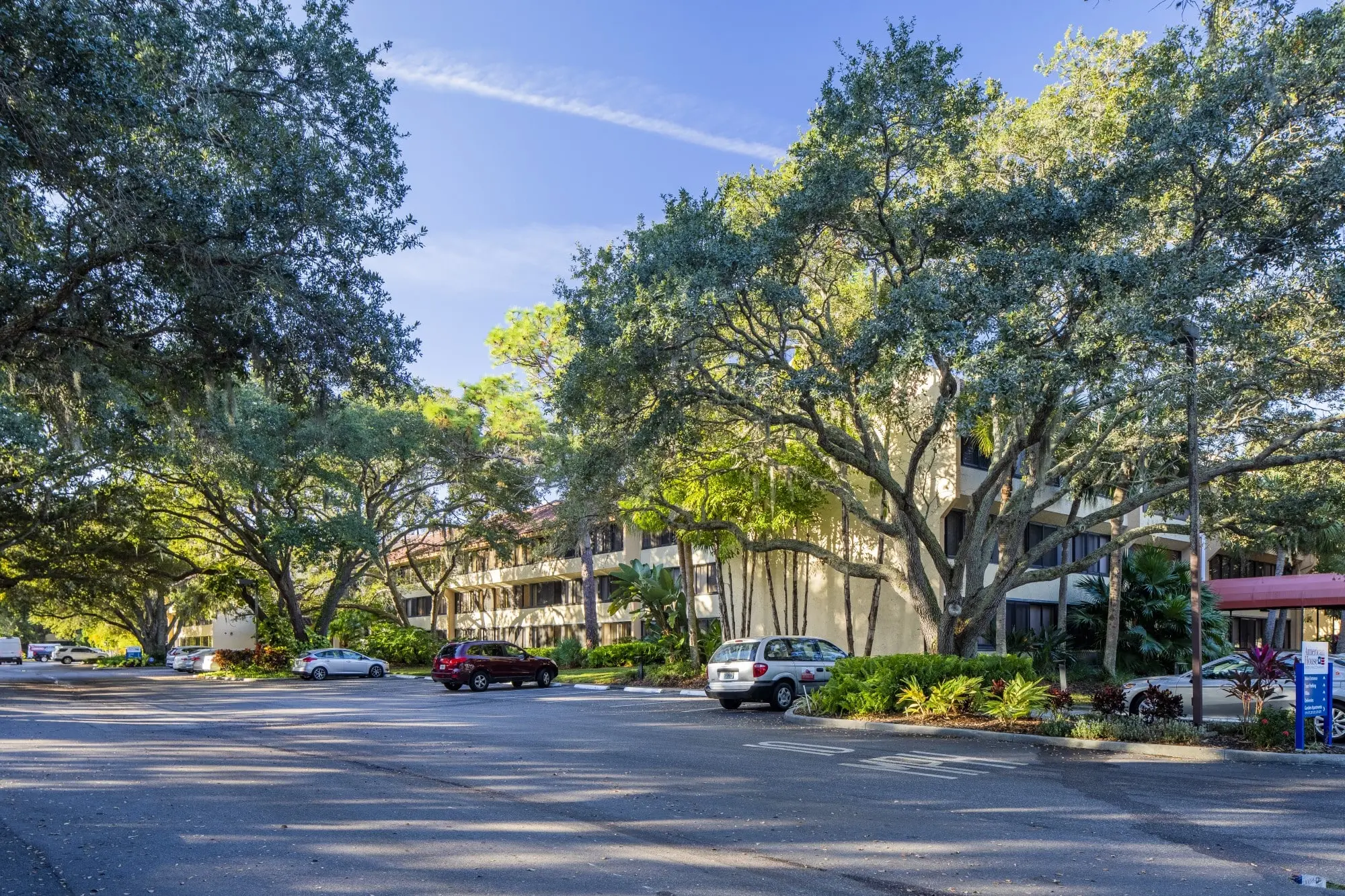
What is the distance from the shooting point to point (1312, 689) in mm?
14109

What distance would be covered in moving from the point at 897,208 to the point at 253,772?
46.3ft

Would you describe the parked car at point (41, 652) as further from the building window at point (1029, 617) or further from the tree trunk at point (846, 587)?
the building window at point (1029, 617)

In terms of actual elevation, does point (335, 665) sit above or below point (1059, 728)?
below

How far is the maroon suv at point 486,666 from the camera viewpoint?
31172 millimetres

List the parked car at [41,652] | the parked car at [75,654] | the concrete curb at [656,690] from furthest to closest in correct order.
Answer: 1. the parked car at [41,652]
2. the parked car at [75,654]
3. the concrete curb at [656,690]

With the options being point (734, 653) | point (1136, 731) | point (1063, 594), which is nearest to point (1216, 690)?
point (1136, 731)

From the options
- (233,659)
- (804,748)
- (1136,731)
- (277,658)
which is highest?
(1136,731)

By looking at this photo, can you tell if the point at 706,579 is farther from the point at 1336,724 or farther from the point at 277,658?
the point at 1336,724

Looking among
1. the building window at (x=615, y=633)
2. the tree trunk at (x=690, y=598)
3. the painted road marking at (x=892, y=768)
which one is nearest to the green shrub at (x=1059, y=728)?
the painted road marking at (x=892, y=768)

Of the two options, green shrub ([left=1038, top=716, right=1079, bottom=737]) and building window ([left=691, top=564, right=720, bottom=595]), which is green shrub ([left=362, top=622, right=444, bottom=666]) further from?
green shrub ([left=1038, top=716, right=1079, bottom=737])

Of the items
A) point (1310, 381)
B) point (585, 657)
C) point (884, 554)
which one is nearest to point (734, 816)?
point (1310, 381)

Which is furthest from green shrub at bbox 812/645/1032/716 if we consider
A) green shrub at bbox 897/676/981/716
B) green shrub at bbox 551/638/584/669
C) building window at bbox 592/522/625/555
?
building window at bbox 592/522/625/555

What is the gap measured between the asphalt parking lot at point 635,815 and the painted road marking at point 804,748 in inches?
3.2

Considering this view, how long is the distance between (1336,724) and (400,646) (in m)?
40.4
